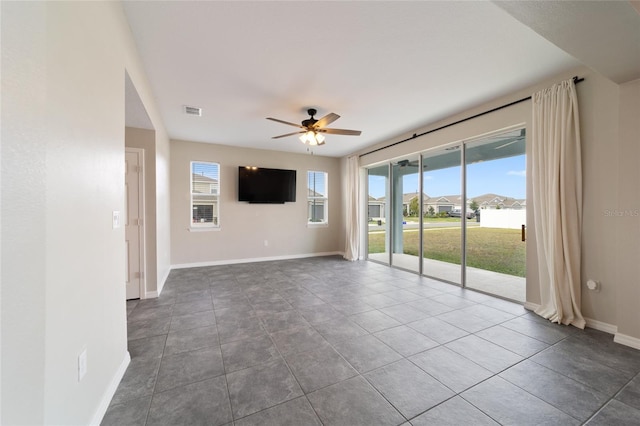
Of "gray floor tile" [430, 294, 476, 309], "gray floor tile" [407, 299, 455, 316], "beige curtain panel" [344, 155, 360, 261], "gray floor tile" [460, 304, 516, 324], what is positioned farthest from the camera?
"beige curtain panel" [344, 155, 360, 261]

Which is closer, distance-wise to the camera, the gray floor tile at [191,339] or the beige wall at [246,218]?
the gray floor tile at [191,339]

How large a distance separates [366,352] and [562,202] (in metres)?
2.66

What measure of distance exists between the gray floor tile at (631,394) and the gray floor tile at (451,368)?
2.47 ft

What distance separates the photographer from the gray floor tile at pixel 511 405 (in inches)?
58.5

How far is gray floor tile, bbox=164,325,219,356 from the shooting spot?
226cm

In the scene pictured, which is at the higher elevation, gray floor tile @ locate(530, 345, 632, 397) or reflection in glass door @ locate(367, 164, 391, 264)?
reflection in glass door @ locate(367, 164, 391, 264)

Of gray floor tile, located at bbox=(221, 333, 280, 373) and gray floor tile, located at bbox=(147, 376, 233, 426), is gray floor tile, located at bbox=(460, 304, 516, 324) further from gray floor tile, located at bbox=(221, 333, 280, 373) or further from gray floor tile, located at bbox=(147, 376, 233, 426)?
gray floor tile, located at bbox=(147, 376, 233, 426)

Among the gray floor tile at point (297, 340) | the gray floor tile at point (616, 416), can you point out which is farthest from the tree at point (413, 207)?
the gray floor tile at point (616, 416)

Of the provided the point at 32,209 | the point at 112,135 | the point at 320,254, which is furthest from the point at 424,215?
the point at 32,209

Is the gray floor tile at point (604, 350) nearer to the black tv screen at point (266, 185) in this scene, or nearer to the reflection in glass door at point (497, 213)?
the reflection in glass door at point (497, 213)

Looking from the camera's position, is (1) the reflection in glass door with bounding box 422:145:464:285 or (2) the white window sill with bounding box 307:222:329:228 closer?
(1) the reflection in glass door with bounding box 422:145:464:285

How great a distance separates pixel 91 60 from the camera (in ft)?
4.51

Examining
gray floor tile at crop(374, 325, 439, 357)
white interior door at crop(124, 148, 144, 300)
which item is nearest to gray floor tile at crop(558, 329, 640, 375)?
gray floor tile at crop(374, 325, 439, 357)

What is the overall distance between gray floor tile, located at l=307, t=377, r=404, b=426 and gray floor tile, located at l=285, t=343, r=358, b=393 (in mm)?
70
